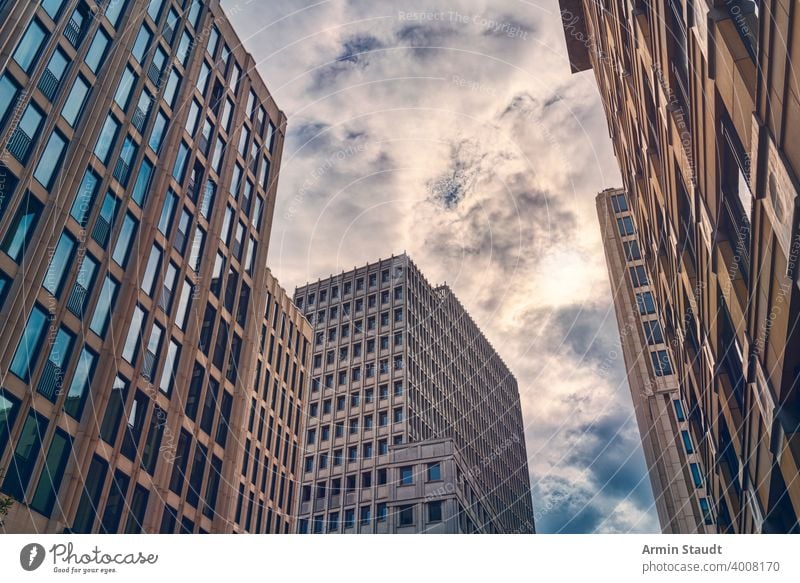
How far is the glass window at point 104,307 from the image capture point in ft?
93.0

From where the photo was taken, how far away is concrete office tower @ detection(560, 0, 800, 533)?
1077cm

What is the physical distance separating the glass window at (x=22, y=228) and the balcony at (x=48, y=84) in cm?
495

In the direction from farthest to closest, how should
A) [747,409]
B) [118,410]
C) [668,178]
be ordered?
[118,410], [668,178], [747,409]

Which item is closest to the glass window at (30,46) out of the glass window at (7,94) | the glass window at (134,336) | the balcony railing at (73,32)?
the glass window at (7,94)

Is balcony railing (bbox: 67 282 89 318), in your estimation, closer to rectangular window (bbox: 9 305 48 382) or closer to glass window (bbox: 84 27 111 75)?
rectangular window (bbox: 9 305 48 382)

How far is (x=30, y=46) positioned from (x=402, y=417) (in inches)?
2322

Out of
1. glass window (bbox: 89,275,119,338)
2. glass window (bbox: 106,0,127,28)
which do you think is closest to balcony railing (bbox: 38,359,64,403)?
glass window (bbox: 89,275,119,338)

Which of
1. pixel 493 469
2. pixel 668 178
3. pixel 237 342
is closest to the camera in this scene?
pixel 668 178

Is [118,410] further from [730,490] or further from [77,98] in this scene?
[730,490]

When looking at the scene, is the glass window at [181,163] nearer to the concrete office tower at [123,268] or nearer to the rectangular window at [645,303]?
the concrete office tower at [123,268]

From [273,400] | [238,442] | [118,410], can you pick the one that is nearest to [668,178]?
[118,410]
